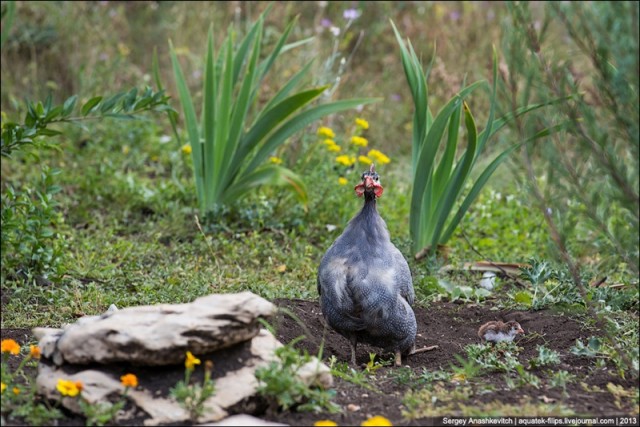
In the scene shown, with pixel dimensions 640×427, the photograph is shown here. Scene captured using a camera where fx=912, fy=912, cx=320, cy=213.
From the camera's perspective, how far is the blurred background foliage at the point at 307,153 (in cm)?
317

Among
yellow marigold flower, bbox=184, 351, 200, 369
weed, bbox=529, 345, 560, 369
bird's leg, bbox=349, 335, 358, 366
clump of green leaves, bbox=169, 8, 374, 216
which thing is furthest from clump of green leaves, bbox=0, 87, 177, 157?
weed, bbox=529, 345, 560, 369

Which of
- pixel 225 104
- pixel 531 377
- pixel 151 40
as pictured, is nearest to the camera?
pixel 531 377

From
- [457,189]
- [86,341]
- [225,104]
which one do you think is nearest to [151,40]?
[225,104]

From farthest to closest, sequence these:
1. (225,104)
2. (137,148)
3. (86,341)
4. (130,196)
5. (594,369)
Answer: (137,148), (130,196), (225,104), (594,369), (86,341)

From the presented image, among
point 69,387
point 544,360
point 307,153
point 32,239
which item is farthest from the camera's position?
point 307,153

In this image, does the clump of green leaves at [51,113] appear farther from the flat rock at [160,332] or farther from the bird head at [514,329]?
the bird head at [514,329]

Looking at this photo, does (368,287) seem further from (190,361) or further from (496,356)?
(190,361)

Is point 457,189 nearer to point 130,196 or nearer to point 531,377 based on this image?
point 531,377

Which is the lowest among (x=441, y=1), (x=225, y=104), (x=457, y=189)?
(x=457, y=189)

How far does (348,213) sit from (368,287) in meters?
2.41

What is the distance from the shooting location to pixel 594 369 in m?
3.60

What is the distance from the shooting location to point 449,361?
3.99 metres

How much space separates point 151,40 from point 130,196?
3139 mm

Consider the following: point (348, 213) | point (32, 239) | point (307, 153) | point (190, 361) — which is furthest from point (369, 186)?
point (307, 153)
